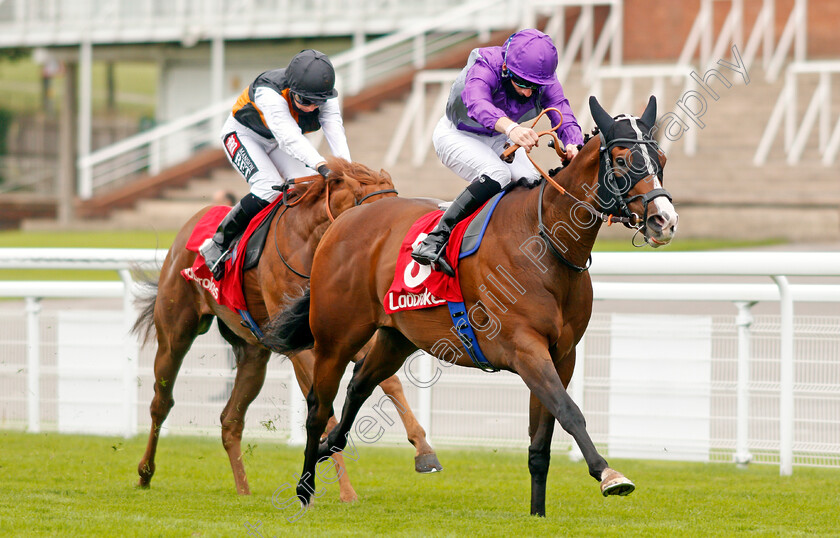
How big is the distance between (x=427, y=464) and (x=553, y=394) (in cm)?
114

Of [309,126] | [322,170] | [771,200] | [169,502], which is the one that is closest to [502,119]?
[322,170]

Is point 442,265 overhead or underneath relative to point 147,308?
overhead

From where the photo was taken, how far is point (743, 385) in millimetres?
6215

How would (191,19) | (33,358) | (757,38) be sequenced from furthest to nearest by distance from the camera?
(191,19) < (757,38) < (33,358)

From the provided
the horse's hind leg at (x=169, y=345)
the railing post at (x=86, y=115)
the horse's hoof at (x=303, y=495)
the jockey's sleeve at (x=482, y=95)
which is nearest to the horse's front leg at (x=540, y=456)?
the horse's hoof at (x=303, y=495)

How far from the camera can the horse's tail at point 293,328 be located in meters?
5.38

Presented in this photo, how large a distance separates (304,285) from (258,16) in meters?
17.4

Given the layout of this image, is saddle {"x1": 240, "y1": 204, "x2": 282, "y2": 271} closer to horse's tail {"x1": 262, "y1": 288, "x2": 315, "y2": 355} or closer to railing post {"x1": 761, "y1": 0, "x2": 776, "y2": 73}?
horse's tail {"x1": 262, "y1": 288, "x2": 315, "y2": 355}

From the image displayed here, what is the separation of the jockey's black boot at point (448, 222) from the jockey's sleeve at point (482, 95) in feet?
0.89

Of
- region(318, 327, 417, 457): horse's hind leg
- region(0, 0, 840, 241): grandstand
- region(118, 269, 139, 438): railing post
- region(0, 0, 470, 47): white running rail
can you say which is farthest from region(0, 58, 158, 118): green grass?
region(318, 327, 417, 457): horse's hind leg

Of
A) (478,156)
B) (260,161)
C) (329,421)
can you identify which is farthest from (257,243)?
(478,156)

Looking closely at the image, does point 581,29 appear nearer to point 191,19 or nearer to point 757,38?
point 757,38

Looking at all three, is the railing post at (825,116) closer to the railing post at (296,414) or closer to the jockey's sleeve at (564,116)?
the railing post at (296,414)

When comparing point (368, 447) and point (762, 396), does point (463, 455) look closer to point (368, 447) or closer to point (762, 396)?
point (368, 447)
